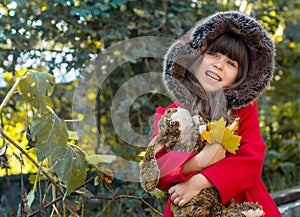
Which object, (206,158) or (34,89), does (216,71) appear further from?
(34,89)

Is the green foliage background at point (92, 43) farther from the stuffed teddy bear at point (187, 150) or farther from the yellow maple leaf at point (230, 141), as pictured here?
the yellow maple leaf at point (230, 141)

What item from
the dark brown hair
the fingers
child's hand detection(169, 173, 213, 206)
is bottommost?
the fingers

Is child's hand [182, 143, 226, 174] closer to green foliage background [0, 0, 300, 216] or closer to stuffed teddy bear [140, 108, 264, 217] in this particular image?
stuffed teddy bear [140, 108, 264, 217]

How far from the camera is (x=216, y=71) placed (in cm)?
222

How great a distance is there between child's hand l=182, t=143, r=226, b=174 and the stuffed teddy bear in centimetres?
3

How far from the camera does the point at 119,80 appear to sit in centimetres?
381

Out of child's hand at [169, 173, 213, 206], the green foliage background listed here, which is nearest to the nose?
child's hand at [169, 173, 213, 206]

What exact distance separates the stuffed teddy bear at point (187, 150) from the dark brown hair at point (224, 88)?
0.25 ft

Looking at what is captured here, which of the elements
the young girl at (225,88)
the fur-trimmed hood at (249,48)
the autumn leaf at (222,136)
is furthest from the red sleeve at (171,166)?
the fur-trimmed hood at (249,48)

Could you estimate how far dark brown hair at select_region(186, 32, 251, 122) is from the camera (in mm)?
2205

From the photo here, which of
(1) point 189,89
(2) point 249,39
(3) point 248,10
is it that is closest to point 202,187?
(1) point 189,89

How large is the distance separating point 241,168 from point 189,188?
0.67 feet

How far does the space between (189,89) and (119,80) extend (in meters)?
1.59

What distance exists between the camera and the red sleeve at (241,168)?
2062 mm
